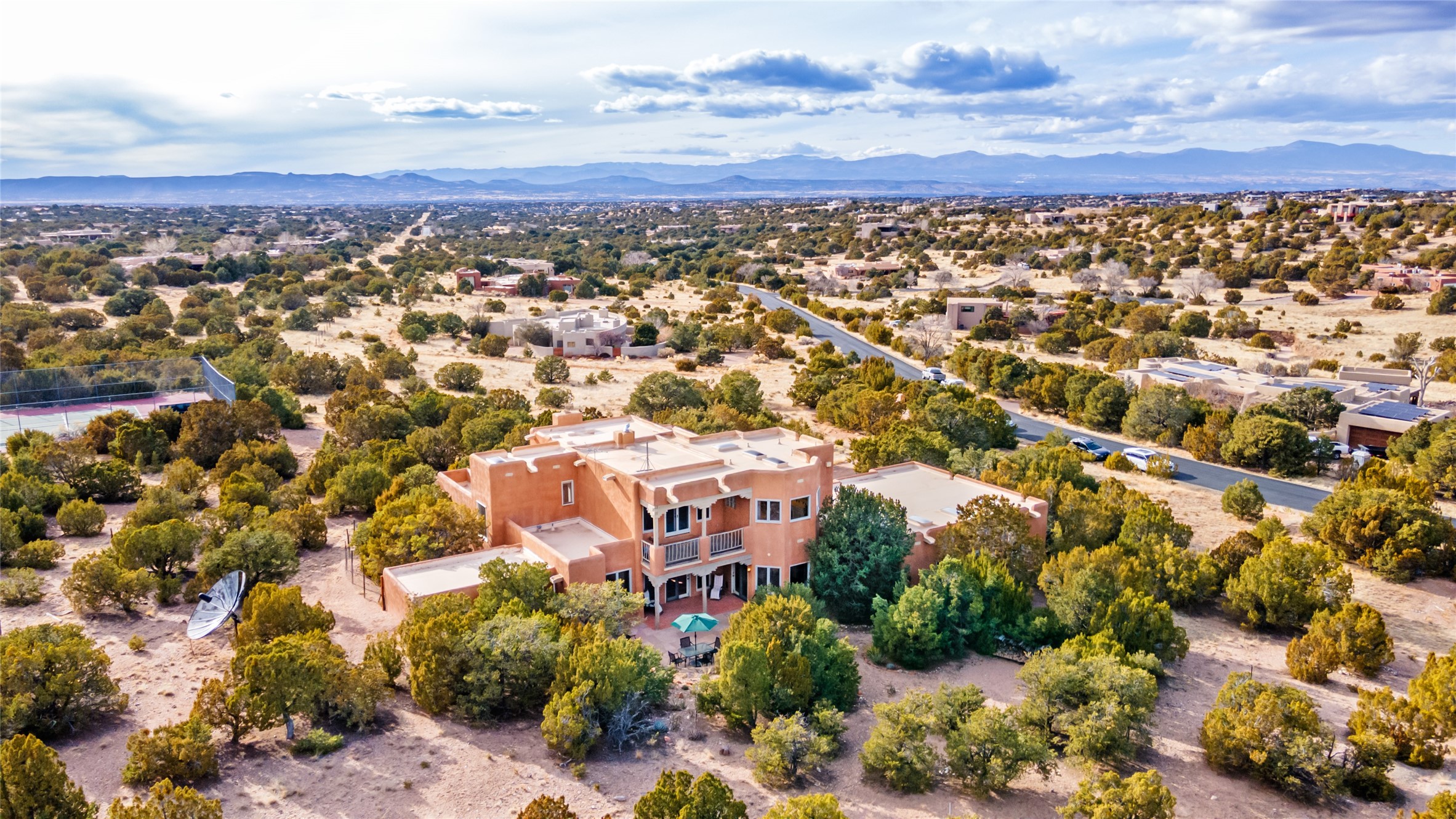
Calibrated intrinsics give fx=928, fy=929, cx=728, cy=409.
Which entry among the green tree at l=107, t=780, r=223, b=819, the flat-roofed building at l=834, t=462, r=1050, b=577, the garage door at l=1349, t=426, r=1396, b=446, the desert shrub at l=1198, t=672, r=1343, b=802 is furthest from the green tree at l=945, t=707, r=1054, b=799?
the garage door at l=1349, t=426, r=1396, b=446

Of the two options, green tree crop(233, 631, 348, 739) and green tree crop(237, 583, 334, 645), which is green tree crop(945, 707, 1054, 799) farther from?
green tree crop(237, 583, 334, 645)

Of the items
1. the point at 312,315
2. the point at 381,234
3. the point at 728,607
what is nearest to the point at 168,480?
the point at 728,607

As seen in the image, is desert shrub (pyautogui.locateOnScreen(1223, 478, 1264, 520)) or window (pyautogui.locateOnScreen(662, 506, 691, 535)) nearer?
window (pyautogui.locateOnScreen(662, 506, 691, 535))

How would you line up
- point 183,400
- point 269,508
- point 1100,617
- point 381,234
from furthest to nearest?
point 381,234 < point 183,400 < point 269,508 < point 1100,617

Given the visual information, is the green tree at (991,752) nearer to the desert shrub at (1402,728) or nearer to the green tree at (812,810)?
the green tree at (812,810)

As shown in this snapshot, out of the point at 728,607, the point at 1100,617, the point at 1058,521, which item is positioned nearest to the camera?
the point at 1100,617

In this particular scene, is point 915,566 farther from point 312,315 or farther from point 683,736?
point 312,315
